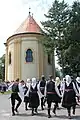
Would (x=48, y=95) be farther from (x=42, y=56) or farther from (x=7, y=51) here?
(x=7, y=51)

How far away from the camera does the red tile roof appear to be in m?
51.4

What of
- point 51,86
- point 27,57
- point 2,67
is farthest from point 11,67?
point 51,86

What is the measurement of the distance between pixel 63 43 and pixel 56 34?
206 centimetres

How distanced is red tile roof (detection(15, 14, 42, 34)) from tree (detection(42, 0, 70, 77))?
18.0 ft

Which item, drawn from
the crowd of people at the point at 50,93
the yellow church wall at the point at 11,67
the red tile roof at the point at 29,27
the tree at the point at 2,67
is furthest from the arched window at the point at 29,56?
the tree at the point at 2,67

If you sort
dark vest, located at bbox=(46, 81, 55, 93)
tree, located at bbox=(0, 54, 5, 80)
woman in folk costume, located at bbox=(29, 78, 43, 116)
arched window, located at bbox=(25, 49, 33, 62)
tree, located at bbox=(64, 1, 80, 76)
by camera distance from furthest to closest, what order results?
1. tree, located at bbox=(0, 54, 5, 80)
2. arched window, located at bbox=(25, 49, 33, 62)
3. tree, located at bbox=(64, 1, 80, 76)
4. woman in folk costume, located at bbox=(29, 78, 43, 116)
5. dark vest, located at bbox=(46, 81, 55, 93)

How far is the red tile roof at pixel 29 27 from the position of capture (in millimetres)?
51438

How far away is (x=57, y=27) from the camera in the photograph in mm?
44594

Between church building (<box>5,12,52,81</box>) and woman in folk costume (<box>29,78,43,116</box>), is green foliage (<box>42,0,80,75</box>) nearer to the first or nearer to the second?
church building (<box>5,12,52,81</box>)

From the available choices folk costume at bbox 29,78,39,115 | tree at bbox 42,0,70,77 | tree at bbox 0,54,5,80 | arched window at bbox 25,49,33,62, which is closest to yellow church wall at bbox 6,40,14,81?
arched window at bbox 25,49,33,62

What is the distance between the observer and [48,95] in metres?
14.0

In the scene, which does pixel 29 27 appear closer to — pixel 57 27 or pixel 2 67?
pixel 57 27

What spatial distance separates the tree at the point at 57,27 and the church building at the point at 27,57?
3935 millimetres

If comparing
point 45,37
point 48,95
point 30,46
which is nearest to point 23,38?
point 30,46
